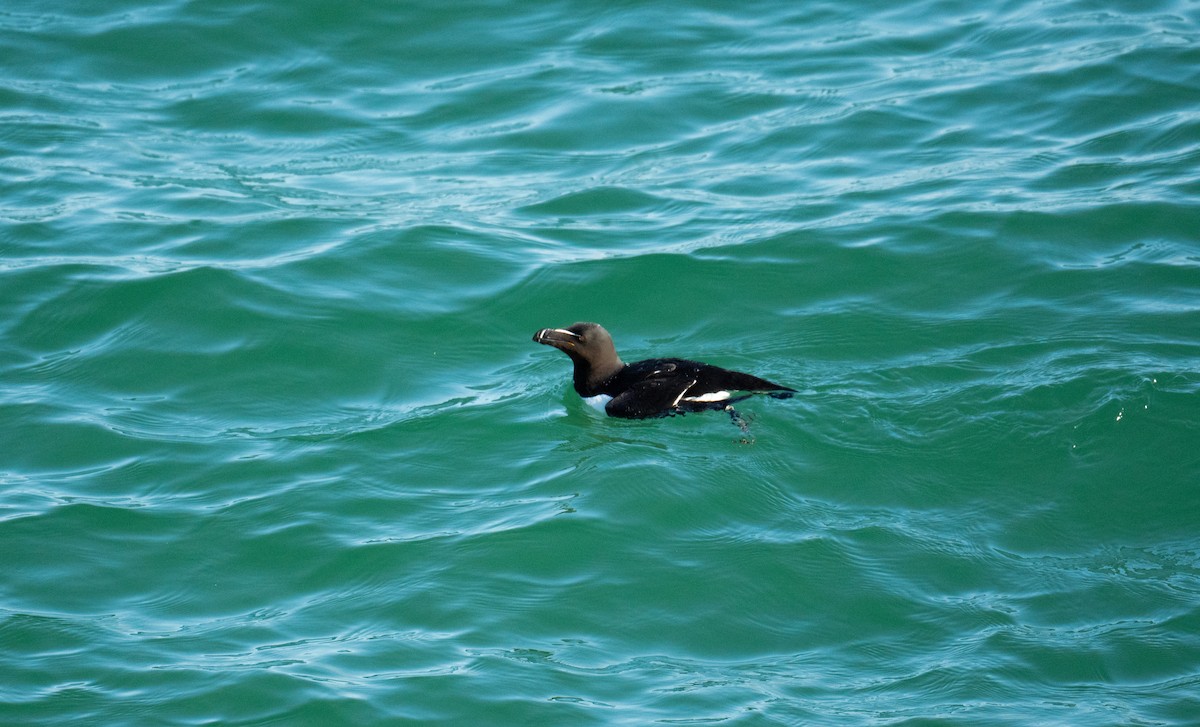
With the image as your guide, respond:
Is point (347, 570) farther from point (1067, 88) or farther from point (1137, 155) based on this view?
point (1067, 88)

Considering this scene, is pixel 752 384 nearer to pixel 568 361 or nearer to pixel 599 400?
pixel 599 400

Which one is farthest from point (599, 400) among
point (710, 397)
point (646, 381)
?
point (710, 397)

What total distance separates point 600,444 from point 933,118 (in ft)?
19.7

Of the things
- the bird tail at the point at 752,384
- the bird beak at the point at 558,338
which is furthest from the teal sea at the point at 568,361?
the bird beak at the point at 558,338

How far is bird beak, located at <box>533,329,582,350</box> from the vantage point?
826 cm

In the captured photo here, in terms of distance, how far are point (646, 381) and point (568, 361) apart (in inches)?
57.9

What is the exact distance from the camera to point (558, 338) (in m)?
8.33

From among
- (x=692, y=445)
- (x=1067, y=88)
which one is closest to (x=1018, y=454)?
(x=692, y=445)

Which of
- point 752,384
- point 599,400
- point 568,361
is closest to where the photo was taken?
point 752,384

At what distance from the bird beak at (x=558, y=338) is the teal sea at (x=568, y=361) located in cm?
48

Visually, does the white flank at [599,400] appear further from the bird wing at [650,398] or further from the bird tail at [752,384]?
the bird tail at [752,384]

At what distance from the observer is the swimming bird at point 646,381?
311 inches

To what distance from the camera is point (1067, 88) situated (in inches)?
479

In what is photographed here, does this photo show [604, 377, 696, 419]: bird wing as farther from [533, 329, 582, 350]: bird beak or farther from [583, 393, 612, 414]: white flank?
[533, 329, 582, 350]: bird beak
